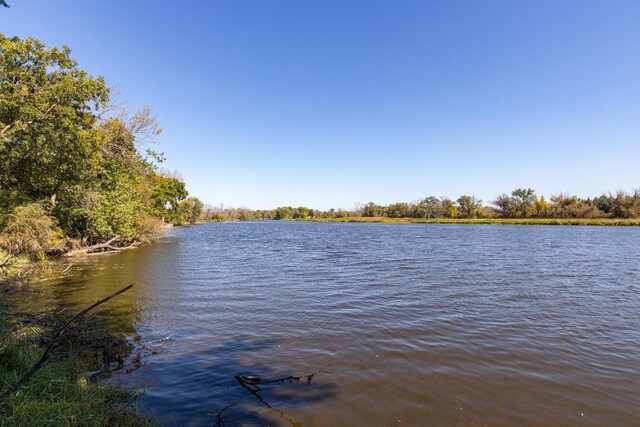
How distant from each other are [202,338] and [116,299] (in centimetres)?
544

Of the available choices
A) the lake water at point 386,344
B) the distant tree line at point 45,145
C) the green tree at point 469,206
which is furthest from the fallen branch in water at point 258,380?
the green tree at point 469,206

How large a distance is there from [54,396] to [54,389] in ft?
1.19

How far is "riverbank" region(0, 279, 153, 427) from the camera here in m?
3.57

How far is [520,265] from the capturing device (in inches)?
762

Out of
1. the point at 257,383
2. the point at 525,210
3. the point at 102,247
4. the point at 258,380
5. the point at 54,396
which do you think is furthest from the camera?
the point at 525,210

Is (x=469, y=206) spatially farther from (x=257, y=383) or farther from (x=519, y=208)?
(x=257, y=383)

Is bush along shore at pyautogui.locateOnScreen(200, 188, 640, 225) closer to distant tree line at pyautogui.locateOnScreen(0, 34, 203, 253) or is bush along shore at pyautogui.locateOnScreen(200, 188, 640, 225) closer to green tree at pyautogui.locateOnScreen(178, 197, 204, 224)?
green tree at pyautogui.locateOnScreen(178, 197, 204, 224)

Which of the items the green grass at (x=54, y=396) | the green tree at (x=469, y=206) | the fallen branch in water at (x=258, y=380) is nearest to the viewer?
the green grass at (x=54, y=396)

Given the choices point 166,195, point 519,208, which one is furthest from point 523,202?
point 166,195

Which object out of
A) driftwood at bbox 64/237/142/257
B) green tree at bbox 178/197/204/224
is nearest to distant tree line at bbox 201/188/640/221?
green tree at bbox 178/197/204/224

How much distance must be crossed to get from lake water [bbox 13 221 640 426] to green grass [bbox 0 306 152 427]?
2.34 feet

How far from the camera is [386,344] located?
7.88 metres

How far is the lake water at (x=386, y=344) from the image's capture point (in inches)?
208

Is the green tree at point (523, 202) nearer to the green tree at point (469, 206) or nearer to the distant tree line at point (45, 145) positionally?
the green tree at point (469, 206)
